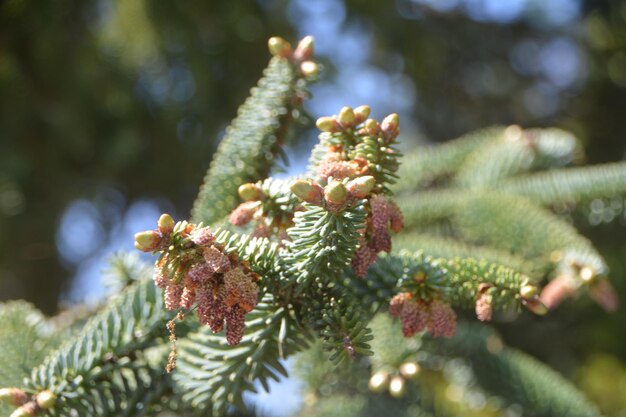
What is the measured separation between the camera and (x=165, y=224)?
462 mm

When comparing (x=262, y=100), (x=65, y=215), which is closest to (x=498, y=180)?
(x=262, y=100)

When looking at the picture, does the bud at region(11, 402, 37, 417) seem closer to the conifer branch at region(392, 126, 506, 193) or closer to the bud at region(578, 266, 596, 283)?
the bud at region(578, 266, 596, 283)

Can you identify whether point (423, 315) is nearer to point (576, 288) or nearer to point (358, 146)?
point (358, 146)

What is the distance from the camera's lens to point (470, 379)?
41.1 inches

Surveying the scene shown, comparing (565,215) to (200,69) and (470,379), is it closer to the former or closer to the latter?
(470,379)

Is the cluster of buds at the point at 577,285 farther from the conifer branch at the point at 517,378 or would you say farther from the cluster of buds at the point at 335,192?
the cluster of buds at the point at 335,192

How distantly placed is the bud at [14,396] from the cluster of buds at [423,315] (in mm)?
322

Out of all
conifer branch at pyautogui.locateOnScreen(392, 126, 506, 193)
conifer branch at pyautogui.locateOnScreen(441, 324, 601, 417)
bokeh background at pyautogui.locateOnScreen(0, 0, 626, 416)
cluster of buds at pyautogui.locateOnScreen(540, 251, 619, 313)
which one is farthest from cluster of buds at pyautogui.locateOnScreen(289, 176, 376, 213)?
bokeh background at pyautogui.locateOnScreen(0, 0, 626, 416)

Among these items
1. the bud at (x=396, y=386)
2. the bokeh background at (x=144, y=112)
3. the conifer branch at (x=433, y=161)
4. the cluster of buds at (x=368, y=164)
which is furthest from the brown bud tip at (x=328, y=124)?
the bokeh background at (x=144, y=112)

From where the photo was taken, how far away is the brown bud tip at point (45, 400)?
23.4 inches

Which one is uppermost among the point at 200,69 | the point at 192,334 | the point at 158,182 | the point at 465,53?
the point at 465,53

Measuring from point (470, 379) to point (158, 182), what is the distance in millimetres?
1073

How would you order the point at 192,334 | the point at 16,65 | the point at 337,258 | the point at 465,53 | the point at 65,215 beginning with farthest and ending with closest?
the point at 465,53 → the point at 65,215 → the point at 16,65 → the point at 192,334 → the point at 337,258

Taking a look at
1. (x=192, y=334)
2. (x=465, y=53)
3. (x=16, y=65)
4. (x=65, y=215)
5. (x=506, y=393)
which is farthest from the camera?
(x=465, y=53)
